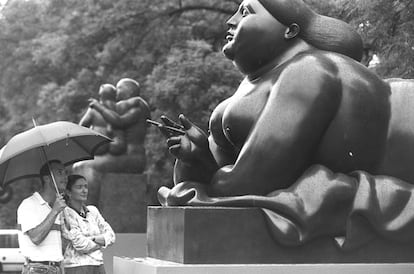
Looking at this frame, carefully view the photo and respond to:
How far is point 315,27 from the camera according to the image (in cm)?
690

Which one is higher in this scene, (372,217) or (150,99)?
(372,217)

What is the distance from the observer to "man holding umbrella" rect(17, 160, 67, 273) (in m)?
7.12

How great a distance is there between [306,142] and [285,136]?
0.51ft

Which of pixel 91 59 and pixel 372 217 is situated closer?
pixel 372 217

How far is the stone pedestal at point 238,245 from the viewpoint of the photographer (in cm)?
621

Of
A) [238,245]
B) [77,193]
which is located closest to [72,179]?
[77,193]

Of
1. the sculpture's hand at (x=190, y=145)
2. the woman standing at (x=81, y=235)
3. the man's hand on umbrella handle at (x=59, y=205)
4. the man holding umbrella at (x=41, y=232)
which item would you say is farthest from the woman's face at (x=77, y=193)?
the sculpture's hand at (x=190, y=145)

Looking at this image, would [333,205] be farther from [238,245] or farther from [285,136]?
[238,245]

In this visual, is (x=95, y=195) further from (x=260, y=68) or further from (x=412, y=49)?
(x=260, y=68)

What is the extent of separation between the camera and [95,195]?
60.8 ft

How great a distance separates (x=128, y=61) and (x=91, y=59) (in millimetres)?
1001

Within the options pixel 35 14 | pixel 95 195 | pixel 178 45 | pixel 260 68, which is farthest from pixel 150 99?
pixel 260 68

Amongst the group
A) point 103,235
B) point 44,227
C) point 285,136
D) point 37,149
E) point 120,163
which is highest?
point 285,136

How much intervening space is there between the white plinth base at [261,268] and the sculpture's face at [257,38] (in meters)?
1.53
